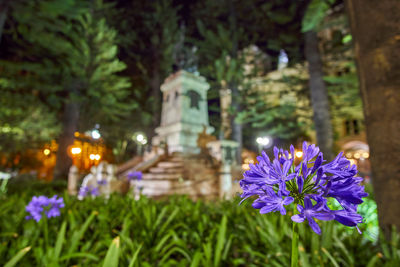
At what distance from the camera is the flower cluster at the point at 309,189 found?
67 cm

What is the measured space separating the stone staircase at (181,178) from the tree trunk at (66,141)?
6.28 m

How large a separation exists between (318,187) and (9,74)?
57.7 feet

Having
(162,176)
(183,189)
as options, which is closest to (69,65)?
(162,176)

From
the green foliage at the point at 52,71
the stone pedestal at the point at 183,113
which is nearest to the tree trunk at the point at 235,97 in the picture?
the stone pedestal at the point at 183,113

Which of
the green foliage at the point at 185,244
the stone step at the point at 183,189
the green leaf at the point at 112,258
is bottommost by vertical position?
the stone step at the point at 183,189

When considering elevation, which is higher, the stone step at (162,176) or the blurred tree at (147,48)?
the blurred tree at (147,48)

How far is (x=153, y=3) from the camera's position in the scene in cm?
2116

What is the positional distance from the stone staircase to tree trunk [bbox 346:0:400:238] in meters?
6.81

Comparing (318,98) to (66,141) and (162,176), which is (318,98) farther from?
(66,141)

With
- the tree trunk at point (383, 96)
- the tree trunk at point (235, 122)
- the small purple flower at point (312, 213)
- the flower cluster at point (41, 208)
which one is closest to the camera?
the small purple flower at point (312, 213)

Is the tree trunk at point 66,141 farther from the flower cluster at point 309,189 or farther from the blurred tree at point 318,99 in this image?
the flower cluster at point 309,189

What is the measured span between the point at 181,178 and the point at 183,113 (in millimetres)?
4510

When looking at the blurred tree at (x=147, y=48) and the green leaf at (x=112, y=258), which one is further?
the blurred tree at (x=147, y=48)

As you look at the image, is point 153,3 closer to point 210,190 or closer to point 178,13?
point 178,13
